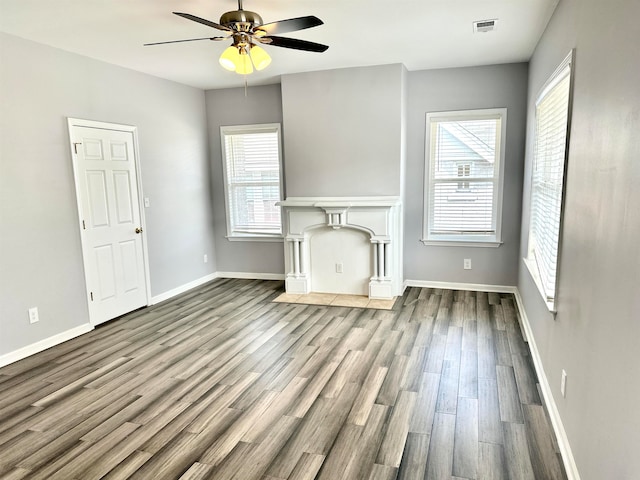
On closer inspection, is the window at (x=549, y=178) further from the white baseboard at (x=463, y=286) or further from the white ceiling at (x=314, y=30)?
the white baseboard at (x=463, y=286)

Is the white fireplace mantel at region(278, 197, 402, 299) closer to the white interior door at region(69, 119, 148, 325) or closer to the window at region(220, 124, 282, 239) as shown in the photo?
the window at region(220, 124, 282, 239)

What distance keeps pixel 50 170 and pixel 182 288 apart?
231 centimetres

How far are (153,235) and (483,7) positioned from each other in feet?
13.6

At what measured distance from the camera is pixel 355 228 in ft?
16.7

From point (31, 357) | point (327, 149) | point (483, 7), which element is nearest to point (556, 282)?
point (483, 7)

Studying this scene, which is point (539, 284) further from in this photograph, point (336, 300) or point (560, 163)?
point (336, 300)

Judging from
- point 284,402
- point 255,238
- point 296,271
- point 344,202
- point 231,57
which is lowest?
point 284,402

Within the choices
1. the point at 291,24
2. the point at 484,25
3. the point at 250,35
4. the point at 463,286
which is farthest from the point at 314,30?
the point at 463,286

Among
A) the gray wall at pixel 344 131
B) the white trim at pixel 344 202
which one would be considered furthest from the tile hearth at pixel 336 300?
the gray wall at pixel 344 131

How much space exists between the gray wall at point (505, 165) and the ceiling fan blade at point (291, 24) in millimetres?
2840

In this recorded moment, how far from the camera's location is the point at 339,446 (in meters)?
2.37

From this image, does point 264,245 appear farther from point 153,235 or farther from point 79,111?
point 79,111

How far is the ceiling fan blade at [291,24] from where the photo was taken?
2.61 meters

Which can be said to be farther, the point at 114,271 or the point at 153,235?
the point at 153,235
